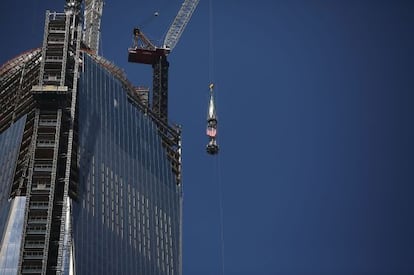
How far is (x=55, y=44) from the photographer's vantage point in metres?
168

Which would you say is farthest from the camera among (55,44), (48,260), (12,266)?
(12,266)

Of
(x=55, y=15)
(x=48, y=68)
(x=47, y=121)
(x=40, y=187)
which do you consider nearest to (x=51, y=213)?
(x=40, y=187)

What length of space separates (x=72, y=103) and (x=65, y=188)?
14872 millimetres

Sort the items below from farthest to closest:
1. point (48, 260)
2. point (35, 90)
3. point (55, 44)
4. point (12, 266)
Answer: point (12, 266) → point (55, 44) → point (35, 90) → point (48, 260)

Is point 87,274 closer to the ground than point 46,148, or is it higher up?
closer to the ground

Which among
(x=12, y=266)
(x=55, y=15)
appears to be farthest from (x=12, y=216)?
(x=55, y=15)

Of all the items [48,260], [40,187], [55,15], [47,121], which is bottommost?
[48,260]

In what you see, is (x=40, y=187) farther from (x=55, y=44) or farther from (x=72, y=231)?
(x=72, y=231)

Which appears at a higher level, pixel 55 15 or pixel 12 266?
pixel 55 15

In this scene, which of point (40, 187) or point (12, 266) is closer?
point (40, 187)

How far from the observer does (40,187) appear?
5989 inches

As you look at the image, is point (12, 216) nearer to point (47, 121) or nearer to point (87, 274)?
point (87, 274)

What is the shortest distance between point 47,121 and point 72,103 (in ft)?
17.2

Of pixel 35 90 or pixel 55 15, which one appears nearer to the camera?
pixel 35 90
